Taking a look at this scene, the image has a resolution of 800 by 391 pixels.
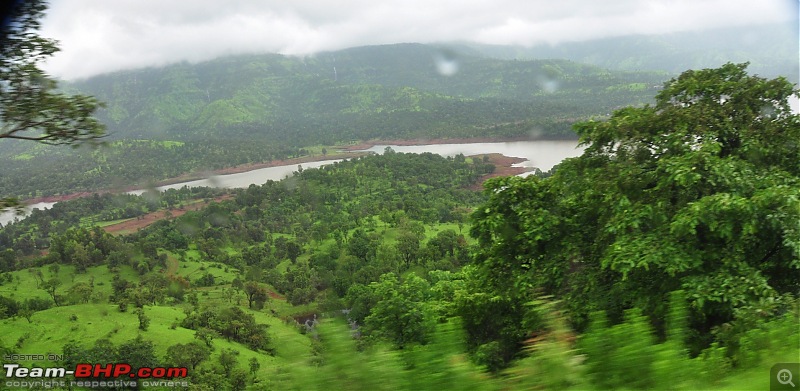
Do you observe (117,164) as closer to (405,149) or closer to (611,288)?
(405,149)

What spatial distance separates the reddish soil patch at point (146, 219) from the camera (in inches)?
2013

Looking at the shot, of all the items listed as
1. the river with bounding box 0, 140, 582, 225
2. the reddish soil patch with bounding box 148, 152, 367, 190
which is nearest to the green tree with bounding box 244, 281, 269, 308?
the river with bounding box 0, 140, 582, 225

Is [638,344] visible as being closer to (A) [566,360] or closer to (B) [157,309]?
(A) [566,360]

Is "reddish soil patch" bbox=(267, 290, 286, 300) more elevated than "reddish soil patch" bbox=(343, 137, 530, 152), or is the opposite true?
"reddish soil patch" bbox=(343, 137, 530, 152)

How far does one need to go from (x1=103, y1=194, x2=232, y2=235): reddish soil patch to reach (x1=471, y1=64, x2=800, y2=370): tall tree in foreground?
53.3 m

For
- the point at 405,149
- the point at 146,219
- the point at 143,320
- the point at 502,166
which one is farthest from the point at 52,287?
the point at 405,149

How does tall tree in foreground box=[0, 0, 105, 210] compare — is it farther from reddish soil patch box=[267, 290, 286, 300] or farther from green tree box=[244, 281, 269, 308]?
reddish soil patch box=[267, 290, 286, 300]

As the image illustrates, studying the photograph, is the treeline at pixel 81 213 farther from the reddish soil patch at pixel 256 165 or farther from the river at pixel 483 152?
the reddish soil patch at pixel 256 165

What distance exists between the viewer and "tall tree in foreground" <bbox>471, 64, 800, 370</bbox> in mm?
4773

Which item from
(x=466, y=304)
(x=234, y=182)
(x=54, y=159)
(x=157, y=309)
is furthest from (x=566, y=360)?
(x=54, y=159)

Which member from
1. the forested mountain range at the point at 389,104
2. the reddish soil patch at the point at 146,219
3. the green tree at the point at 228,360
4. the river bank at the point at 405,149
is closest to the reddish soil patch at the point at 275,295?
the green tree at the point at 228,360

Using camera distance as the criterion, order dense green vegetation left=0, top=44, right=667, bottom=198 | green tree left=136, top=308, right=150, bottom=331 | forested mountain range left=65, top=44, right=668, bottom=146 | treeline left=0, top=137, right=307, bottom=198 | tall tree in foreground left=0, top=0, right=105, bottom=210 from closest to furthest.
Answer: tall tree in foreground left=0, top=0, right=105, bottom=210
green tree left=136, top=308, right=150, bottom=331
treeline left=0, top=137, right=307, bottom=198
dense green vegetation left=0, top=44, right=667, bottom=198
forested mountain range left=65, top=44, right=668, bottom=146

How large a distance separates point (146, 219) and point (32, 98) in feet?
188

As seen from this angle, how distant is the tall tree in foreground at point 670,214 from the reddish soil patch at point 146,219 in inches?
2097
